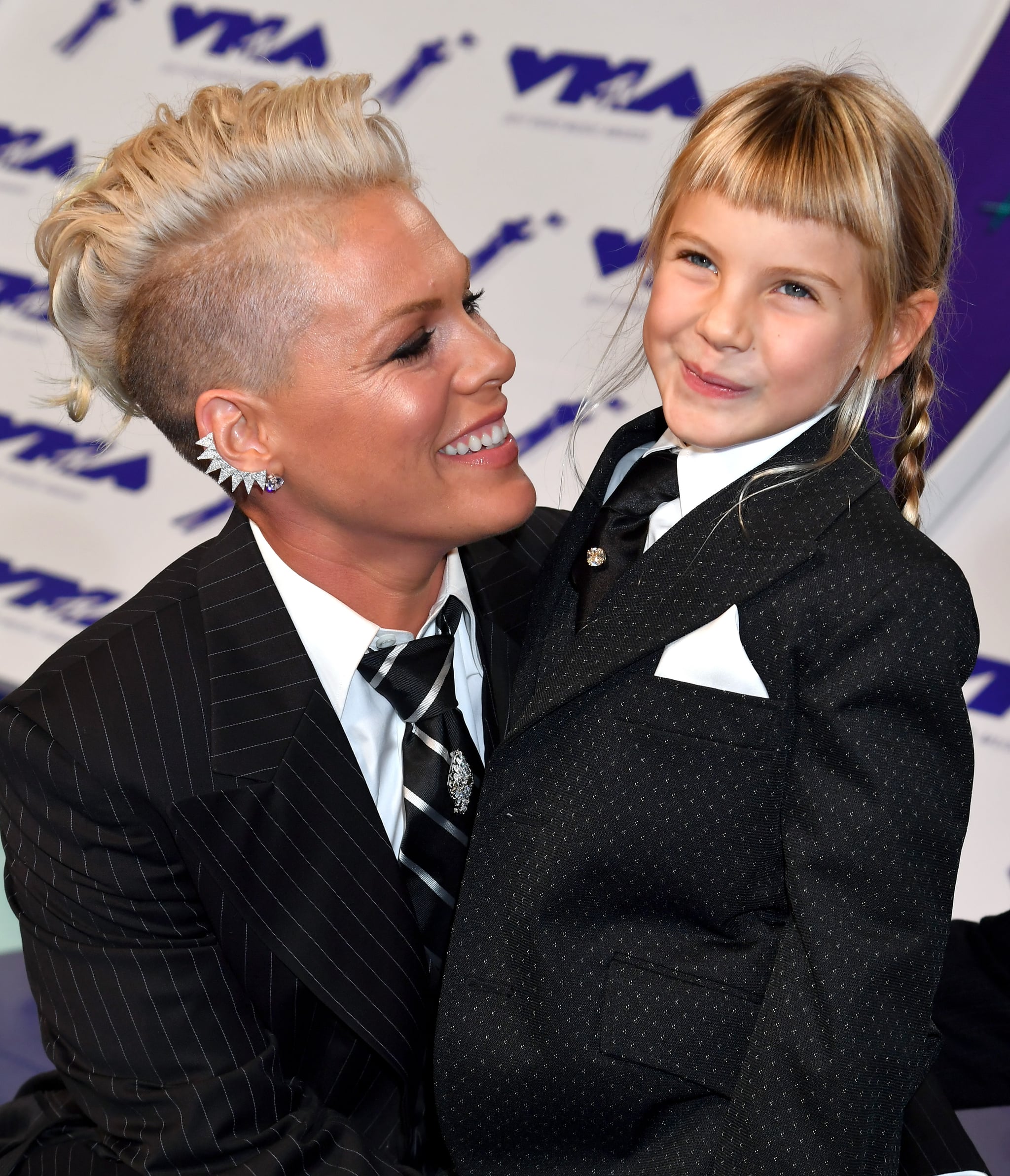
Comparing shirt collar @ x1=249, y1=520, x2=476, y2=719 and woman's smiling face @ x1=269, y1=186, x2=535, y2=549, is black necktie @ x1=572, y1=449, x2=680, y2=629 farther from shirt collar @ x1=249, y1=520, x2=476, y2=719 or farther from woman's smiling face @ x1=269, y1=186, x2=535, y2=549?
shirt collar @ x1=249, y1=520, x2=476, y2=719

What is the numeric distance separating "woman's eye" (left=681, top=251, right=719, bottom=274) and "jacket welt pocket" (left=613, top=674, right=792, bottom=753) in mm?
431

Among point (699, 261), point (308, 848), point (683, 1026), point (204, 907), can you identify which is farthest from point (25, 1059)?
point (699, 261)

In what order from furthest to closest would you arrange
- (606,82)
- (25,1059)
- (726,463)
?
(606,82)
(25,1059)
(726,463)

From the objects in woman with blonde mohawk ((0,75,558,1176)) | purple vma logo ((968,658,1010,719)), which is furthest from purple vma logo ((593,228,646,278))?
woman with blonde mohawk ((0,75,558,1176))

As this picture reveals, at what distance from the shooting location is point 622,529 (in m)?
1.41

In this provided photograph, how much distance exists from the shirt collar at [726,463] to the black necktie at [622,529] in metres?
0.06

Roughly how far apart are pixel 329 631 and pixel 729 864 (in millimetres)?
536

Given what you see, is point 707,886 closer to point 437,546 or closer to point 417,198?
point 437,546

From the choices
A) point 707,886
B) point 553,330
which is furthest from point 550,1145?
point 553,330

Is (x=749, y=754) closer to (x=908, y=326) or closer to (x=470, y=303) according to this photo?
(x=908, y=326)

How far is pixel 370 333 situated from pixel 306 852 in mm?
568

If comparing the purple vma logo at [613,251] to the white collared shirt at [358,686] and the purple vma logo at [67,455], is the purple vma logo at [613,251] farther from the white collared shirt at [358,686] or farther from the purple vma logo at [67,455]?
the white collared shirt at [358,686]

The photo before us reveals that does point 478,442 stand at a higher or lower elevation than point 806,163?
lower

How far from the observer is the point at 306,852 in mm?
1369
